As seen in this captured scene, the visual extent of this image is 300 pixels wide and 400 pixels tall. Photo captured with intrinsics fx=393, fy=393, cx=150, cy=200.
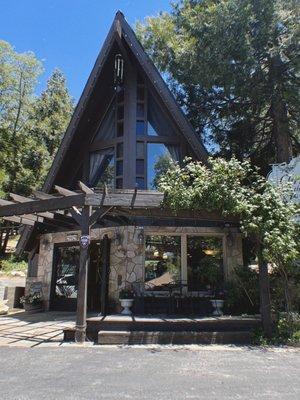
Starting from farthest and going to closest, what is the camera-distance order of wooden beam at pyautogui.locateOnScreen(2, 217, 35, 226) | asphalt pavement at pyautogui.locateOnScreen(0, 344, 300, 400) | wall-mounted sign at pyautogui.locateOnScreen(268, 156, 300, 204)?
wooden beam at pyautogui.locateOnScreen(2, 217, 35, 226) < wall-mounted sign at pyautogui.locateOnScreen(268, 156, 300, 204) < asphalt pavement at pyautogui.locateOnScreen(0, 344, 300, 400)

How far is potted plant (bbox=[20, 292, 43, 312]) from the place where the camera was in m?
12.7

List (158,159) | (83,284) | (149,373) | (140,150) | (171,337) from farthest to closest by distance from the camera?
(158,159) → (140,150) → (83,284) → (171,337) → (149,373)

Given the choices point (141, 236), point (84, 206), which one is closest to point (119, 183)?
point (141, 236)

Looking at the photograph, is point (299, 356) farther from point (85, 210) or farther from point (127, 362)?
point (85, 210)

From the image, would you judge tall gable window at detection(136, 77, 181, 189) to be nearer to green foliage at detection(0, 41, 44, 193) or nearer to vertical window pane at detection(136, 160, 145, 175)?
vertical window pane at detection(136, 160, 145, 175)

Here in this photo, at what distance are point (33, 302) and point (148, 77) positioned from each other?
807 centimetres

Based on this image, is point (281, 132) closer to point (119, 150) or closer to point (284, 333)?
point (119, 150)

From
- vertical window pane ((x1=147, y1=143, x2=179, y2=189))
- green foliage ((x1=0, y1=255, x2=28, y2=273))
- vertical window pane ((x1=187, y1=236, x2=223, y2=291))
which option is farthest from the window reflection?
green foliage ((x1=0, y1=255, x2=28, y2=273))

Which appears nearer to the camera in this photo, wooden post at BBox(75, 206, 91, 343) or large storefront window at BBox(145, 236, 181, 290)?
wooden post at BBox(75, 206, 91, 343)

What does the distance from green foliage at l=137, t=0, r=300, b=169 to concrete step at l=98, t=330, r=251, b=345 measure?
7.37 metres

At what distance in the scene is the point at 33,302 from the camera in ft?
41.9

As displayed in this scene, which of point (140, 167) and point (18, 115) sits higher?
point (18, 115)

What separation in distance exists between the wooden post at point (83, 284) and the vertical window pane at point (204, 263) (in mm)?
3865

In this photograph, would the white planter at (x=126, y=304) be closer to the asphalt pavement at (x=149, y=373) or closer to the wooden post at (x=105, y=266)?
the wooden post at (x=105, y=266)
